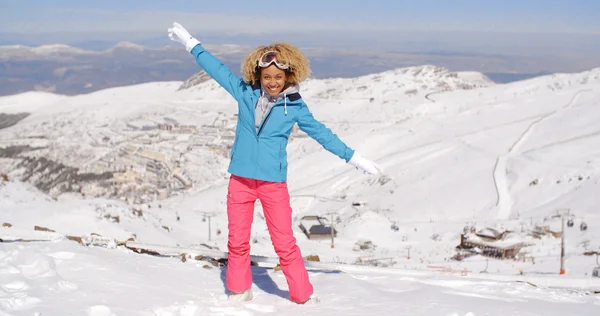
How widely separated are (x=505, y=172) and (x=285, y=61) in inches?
1290

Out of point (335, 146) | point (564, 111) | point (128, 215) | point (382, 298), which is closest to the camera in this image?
point (335, 146)

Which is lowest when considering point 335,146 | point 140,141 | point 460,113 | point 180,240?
Answer: point 180,240

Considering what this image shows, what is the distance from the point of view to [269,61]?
4.81 m

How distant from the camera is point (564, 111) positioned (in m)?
48.6

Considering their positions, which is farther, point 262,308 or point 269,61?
point 262,308

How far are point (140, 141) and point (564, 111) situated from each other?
39.8 metres

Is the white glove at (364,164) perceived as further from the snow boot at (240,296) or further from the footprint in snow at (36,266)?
the footprint in snow at (36,266)

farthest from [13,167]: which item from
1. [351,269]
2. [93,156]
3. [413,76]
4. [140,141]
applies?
[413,76]

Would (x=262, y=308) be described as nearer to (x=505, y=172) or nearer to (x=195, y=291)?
(x=195, y=291)

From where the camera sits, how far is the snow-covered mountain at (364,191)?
5.52 metres

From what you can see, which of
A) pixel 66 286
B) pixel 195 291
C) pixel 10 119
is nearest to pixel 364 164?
pixel 195 291

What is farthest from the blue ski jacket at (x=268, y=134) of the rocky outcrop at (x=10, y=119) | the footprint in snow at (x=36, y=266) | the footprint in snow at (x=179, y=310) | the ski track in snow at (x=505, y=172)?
the rocky outcrop at (x=10, y=119)

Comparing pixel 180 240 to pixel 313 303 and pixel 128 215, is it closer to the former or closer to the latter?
pixel 128 215

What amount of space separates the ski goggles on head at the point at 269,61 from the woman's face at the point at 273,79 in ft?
0.10
